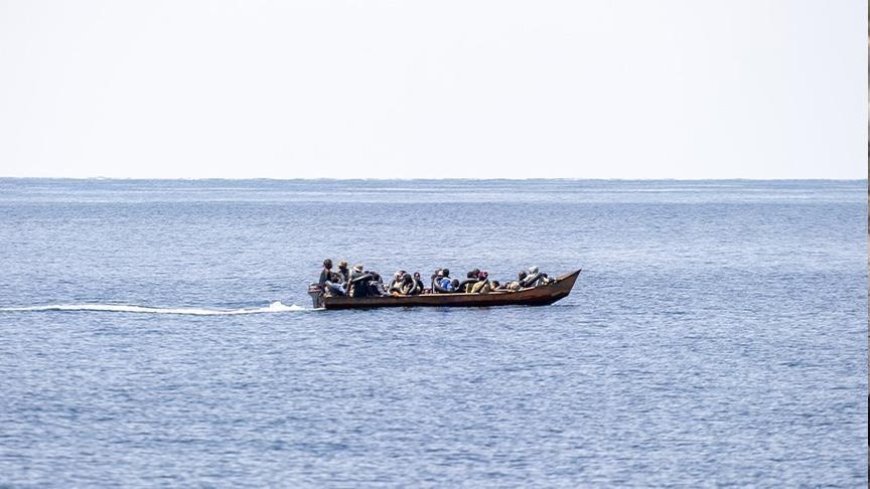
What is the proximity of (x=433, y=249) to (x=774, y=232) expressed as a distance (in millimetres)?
49375

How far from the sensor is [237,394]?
44875 millimetres

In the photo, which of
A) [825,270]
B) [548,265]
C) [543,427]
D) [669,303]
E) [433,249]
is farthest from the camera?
[433,249]

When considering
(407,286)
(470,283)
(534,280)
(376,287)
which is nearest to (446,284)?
(470,283)

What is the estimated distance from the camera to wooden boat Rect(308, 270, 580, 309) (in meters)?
63.7

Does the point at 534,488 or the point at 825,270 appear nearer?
the point at 534,488

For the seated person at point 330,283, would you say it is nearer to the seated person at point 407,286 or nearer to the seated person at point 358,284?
the seated person at point 358,284

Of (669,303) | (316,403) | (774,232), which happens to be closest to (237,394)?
(316,403)

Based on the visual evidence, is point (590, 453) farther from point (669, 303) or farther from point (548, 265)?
point (548, 265)

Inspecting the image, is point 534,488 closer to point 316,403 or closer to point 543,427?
point 543,427

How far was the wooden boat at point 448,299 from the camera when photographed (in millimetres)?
63688

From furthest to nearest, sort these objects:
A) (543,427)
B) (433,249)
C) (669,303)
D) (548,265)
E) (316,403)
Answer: (433,249)
(548,265)
(669,303)
(316,403)
(543,427)

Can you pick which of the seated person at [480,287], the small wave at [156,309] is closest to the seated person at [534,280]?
the seated person at [480,287]

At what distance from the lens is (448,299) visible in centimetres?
6406

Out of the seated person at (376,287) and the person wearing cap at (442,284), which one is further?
the person wearing cap at (442,284)
